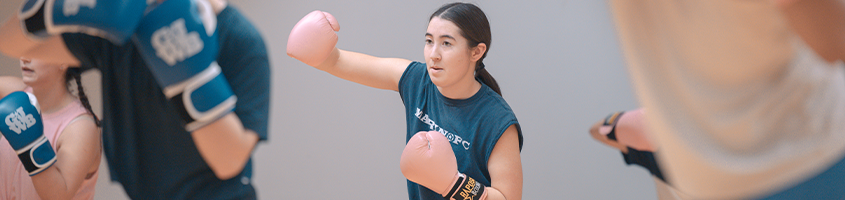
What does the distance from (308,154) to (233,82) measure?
168cm

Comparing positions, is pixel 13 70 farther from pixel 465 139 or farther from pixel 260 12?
pixel 465 139

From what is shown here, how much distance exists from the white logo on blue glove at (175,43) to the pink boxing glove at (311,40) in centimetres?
77

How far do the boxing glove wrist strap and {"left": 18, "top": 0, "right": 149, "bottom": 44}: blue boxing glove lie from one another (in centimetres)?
87

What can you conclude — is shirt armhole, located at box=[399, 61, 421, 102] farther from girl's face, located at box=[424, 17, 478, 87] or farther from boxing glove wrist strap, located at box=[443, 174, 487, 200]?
boxing glove wrist strap, located at box=[443, 174, 487, 200]

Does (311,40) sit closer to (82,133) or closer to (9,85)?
(82,133)

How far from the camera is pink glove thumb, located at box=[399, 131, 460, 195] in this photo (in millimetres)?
1438

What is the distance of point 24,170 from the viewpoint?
1.68m

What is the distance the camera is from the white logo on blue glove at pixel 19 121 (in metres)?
1.37

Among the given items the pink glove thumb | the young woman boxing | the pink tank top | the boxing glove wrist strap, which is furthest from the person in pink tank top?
the boxing glove wrist strap

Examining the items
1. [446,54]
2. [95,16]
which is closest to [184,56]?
[95,16]

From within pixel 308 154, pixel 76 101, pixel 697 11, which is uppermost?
pixel 697 11

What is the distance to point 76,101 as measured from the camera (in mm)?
1642

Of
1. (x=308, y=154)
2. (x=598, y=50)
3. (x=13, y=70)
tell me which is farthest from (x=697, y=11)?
(x=13, y=70)

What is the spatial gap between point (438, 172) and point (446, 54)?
39 centimetres
